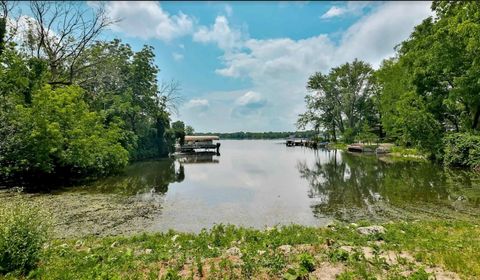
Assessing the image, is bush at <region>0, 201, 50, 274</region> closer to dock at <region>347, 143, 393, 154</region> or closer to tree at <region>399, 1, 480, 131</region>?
tree at <region>399, 1, 480, 131</region>

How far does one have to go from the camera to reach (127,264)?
5.25 m

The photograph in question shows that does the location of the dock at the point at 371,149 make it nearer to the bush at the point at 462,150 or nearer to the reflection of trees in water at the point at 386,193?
the bush at the point at 462,150

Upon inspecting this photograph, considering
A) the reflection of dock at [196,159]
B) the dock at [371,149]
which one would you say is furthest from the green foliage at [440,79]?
the reflection of dock at [196,159]

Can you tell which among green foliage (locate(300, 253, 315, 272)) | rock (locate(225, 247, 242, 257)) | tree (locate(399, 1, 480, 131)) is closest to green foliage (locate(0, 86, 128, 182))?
rock (locate(225, 247, 242, 257))

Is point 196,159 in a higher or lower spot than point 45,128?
lower

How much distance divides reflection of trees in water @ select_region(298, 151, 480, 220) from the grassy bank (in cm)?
357

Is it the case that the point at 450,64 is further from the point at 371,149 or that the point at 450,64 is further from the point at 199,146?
the point at 199,146

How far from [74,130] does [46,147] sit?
1.91 meters

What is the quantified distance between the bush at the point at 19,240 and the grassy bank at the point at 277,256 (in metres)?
0.25

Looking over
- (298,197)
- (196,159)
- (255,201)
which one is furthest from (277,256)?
(196,159)

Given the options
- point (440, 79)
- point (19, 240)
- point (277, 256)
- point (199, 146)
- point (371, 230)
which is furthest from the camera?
point (199, 146)

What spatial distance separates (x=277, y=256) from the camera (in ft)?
17.5

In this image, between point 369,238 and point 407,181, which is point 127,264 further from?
point 407,181

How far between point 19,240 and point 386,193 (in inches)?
538
